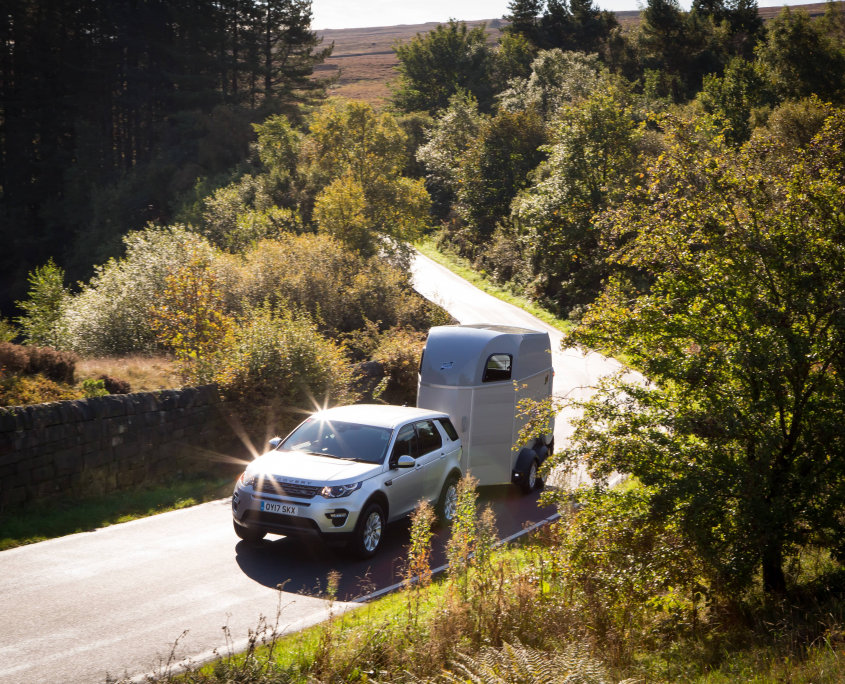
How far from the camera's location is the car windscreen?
35.0 feet

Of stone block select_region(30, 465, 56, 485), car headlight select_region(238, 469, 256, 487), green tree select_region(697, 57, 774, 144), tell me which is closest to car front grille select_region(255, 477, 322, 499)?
car headlight select_region(238, 469, 256, 487)

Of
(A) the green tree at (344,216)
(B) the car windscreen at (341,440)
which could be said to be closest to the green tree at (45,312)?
(A) the green tree at (344,216)

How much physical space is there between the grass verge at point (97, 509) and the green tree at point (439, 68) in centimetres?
7420

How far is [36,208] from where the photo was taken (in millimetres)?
65500

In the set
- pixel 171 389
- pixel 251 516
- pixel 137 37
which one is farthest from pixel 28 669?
pixel 137 37

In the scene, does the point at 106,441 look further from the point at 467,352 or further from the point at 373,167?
the point at 373,167

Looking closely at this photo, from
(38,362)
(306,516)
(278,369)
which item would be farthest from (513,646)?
(38,362)

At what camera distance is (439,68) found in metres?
85.2

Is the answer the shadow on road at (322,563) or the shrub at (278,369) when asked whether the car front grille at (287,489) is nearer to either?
the shadow on road at (322,563)

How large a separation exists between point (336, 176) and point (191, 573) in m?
39.1

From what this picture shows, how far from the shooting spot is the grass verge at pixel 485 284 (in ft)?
129

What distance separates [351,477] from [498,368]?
5.26 m

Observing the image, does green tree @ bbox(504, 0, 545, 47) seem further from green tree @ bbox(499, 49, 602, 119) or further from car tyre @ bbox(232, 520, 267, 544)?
car tyre @ bbox(232, 520, 267, 544)

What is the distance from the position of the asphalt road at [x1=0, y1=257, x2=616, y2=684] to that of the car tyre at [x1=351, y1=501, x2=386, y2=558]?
0.59 ft
